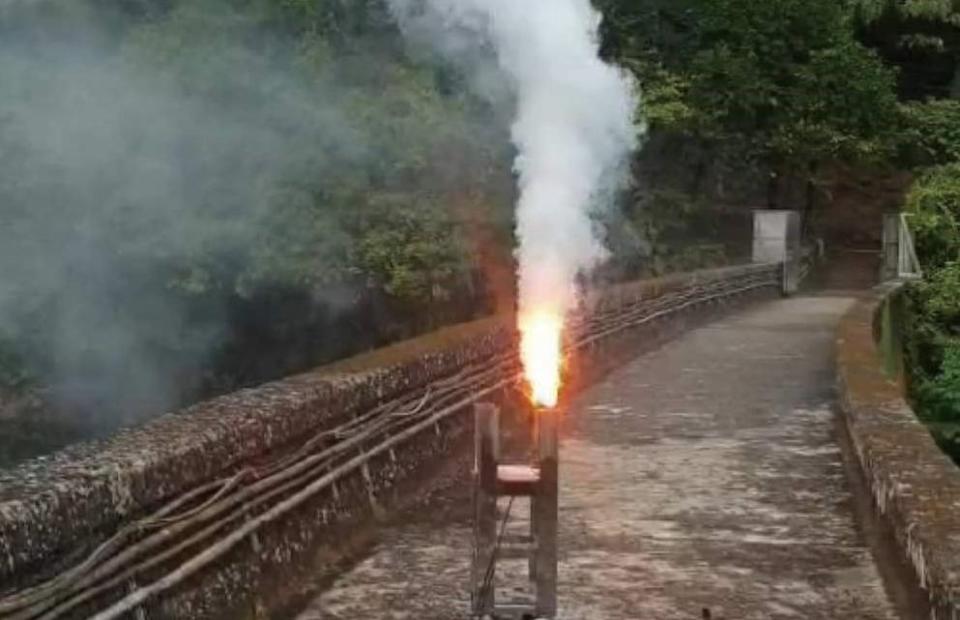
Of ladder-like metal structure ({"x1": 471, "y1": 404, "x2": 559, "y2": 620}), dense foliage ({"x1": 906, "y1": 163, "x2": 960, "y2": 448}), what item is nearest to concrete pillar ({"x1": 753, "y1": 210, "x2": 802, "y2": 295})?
dense foliage ({"x1": 906, "y1": 163, "x2": 960, "y2": 448})

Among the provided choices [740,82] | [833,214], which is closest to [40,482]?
[740,82]

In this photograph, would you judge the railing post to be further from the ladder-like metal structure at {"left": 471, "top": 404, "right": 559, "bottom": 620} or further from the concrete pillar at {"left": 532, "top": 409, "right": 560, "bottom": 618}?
the concrete pillar at {"left": 532, "top": 409, "right": 560, "bottom": 618}

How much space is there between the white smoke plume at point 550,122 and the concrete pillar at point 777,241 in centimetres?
1600

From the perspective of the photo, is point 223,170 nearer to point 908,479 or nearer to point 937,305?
point 908,479

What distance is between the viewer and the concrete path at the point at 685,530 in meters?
5.06

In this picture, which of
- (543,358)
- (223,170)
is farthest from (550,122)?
(223,170)

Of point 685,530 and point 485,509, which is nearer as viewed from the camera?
point 485,509

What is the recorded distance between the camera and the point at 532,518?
15.3 ft

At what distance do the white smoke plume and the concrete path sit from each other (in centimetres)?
107

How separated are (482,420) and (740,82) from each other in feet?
73.3

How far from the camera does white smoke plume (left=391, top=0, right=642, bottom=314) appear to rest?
6441 millimetres

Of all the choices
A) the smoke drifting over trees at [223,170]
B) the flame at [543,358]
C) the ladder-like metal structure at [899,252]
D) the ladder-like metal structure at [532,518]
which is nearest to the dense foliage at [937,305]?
the ladder-like metal structure at [899,252]

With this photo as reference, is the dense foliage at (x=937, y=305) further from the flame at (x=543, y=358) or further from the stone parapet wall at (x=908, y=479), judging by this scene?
the flame at (x=543, y=358)

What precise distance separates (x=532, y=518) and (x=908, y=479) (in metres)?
1.65
